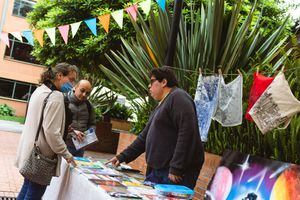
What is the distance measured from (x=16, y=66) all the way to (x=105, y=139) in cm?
1621

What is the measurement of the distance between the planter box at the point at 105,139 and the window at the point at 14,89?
52.5 feet

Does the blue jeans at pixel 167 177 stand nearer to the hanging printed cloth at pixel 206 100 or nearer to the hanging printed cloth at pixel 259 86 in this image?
the hanging printed cloth at pixel 259 86

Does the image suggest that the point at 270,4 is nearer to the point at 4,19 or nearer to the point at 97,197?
the point at 97,197

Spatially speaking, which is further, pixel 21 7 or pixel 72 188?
pixel 21 7

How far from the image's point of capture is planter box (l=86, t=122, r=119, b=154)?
1200 cm

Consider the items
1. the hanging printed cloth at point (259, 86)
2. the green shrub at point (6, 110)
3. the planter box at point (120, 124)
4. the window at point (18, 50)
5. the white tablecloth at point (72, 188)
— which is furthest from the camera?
the window at point (18, 50)

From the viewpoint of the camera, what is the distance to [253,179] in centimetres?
325

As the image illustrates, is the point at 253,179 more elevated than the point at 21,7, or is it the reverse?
the point at 21,7

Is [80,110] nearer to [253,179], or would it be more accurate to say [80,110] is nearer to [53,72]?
[53,72]

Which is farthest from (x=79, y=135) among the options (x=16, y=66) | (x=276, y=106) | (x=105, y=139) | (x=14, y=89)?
(x=14, y=89)

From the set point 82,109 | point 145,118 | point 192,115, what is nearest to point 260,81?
point 192,115

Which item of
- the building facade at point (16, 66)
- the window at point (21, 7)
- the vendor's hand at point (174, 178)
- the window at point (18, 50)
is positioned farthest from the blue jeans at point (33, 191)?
the window at point (21, 7)

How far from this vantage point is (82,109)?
17.9ft

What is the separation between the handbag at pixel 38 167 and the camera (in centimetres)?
349
